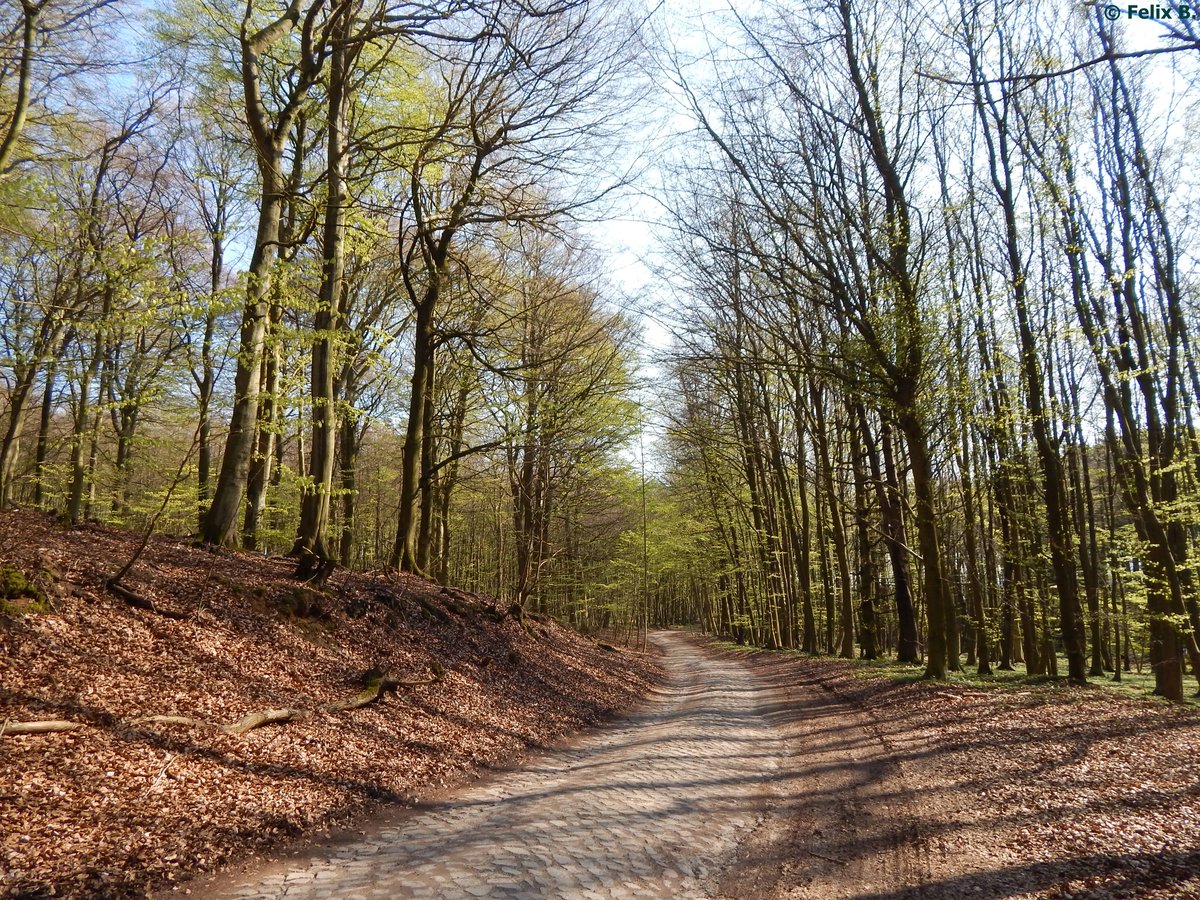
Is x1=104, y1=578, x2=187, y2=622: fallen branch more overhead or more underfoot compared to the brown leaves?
more overhead

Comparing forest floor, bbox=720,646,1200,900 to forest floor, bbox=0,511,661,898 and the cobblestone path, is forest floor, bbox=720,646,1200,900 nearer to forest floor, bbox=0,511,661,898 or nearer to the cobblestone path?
the cobblestone path

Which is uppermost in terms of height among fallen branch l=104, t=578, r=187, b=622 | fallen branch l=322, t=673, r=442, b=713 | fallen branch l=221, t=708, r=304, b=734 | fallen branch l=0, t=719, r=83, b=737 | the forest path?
fallen branch l=104, t=578, r=187, b=622

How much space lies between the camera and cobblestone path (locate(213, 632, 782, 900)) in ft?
13.9

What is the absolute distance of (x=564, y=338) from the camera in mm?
18578

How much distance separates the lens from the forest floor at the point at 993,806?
14.3ft

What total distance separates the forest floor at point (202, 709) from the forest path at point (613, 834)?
574 mm

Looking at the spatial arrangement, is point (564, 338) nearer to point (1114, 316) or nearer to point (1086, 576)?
point (1114, 316)

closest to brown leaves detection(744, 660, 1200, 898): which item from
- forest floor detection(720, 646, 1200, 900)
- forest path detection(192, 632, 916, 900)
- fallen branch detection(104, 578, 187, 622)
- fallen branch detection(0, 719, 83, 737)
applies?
forest floor detection(720, 646, 1200, 900)

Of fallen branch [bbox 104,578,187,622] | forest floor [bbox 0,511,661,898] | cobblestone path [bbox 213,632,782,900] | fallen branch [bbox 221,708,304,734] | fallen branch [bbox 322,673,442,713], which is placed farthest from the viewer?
fallen branch [bbox 322,673,442,713]

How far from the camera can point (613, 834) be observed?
5379mm

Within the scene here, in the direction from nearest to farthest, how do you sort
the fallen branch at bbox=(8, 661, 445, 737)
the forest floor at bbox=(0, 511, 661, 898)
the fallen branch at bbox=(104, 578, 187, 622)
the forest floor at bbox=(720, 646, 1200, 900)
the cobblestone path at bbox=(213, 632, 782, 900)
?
the forest floor at bbox=(0, 511, 661, 898) < the cobblestone path at bbox=(213, 632, 782, 900) < the forest floor at bbox=(720, 646, 1200, 900) < the fallen branch at bbox=(8, 661, 445, 737) < the fallen branch at bbox=(104, 578, 187, 622)

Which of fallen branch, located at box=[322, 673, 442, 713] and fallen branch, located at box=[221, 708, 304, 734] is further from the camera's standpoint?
fallen branch, located at box=[322, 673, 442, 713]

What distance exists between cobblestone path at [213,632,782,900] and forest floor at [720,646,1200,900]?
47 centimetres

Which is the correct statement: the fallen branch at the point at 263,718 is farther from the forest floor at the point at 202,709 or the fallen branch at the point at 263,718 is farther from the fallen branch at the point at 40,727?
the fallen branch at the point at 40,727
